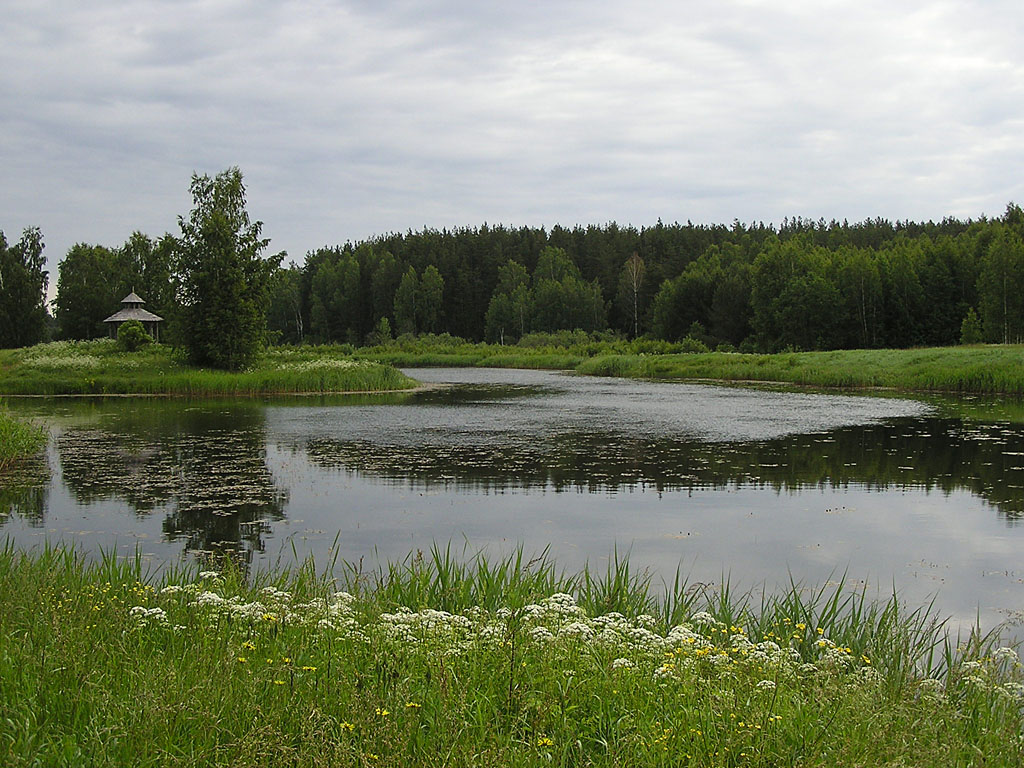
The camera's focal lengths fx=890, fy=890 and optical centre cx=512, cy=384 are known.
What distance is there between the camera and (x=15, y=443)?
15.7 metres

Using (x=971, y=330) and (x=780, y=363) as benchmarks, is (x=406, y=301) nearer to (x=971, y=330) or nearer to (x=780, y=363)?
(x=971, y=330)

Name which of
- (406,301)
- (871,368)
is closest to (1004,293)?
(871,368)

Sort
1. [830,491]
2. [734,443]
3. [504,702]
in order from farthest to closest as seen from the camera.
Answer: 1. [734,443]
2. [830,491]
3. [504,702]

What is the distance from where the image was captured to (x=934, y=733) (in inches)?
150

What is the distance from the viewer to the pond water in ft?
29.7

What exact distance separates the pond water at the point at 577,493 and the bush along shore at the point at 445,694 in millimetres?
2785

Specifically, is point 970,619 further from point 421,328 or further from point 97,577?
point 421,328

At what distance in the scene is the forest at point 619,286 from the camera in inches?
2522

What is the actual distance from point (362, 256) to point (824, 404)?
89.3 meters

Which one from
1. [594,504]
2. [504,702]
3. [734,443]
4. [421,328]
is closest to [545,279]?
[421,328]

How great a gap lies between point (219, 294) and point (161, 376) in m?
4.98

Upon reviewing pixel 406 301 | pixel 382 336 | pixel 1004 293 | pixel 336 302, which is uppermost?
pixel 336 302

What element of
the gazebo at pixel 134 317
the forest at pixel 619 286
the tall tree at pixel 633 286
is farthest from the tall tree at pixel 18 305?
the tall tree at pixel 633 286

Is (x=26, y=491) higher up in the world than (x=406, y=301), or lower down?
lower down
